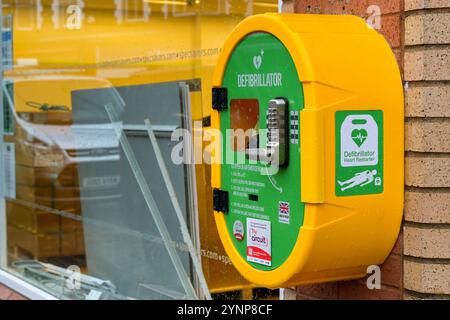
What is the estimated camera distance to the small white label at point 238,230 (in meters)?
3.46

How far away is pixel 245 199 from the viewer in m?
3.42

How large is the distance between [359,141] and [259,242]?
0.59 meters

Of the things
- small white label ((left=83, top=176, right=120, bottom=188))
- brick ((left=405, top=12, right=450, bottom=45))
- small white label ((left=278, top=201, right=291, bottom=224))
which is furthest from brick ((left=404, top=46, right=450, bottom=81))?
small white label ((left=83, top=176, right=120, bottom=188))

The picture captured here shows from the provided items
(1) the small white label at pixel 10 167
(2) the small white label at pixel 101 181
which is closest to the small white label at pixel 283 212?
(2) the small white label at pixel 101 181

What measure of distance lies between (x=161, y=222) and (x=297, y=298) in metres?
1.25

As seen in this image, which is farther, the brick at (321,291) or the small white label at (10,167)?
the small white label at (10,167)

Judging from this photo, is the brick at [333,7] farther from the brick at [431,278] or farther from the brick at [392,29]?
the brick at [431,278]

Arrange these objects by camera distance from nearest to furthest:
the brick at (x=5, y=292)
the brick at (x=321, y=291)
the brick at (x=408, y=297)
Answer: the brick at (x=408, y=297)
the brick at (x=321, y=291)
the brick at (x=5, y=292)

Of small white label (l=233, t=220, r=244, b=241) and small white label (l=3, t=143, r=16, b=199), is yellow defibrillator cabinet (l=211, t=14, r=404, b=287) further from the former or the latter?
small white label (l=3, t=143, r=16, b=199)

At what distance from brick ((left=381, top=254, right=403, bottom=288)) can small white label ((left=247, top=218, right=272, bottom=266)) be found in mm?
473

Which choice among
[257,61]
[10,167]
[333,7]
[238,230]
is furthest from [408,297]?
[10,167]

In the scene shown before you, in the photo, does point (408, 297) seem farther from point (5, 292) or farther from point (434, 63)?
point (5, 292)

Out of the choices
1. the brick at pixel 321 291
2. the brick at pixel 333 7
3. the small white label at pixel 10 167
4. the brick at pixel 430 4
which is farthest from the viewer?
the small white label at pixel 10 167

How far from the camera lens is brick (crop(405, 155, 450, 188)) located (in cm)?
320
